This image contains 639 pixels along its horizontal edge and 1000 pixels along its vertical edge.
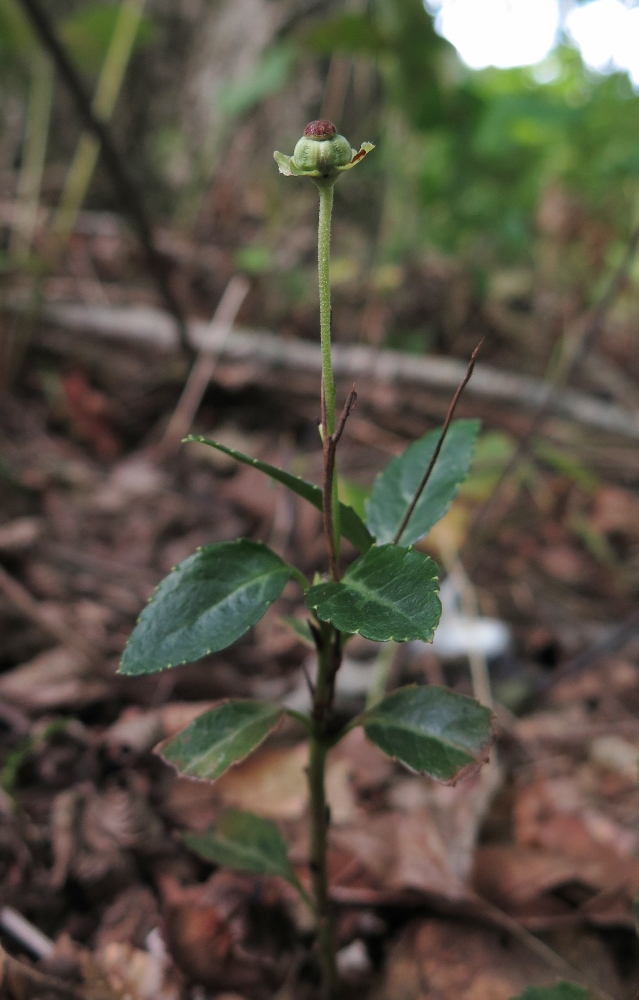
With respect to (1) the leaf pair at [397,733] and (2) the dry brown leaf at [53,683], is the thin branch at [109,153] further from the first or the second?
(1) the leaf pair at [397,733]

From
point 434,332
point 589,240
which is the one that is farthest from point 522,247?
point 434,332

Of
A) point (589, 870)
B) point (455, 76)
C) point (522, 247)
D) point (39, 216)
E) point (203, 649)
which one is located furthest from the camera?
point (522, 247)

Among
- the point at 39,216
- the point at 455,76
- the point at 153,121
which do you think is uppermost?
the point at 455,76

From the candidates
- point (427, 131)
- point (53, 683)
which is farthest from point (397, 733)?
point (427, 131)

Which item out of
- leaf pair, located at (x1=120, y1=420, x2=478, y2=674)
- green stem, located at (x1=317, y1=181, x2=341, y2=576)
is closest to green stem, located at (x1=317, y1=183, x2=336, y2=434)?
green stem, located at (x1=317, y1=181, x2=341, y2=576)

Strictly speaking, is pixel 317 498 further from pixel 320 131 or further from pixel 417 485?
pixel 320 131

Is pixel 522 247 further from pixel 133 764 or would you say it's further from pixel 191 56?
pixel 133 764
